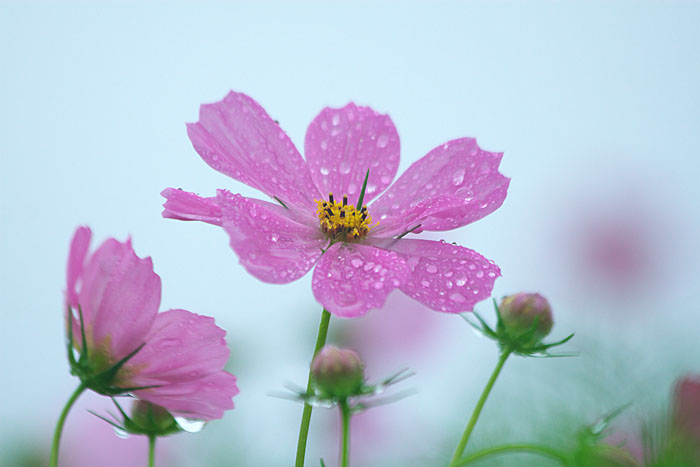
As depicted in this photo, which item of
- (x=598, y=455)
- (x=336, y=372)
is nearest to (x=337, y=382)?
(x=336, y=372)

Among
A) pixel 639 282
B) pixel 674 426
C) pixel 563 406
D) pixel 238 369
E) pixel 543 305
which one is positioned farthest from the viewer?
pixel 639 282

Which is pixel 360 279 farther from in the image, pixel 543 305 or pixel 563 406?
pixel 563 406

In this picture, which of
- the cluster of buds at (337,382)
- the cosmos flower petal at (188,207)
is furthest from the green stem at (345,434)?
the cosmos flower petal at (188,207)

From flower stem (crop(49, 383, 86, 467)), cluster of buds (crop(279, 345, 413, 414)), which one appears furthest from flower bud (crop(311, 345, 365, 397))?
flower stem (crop(49, 383, 86, 467))

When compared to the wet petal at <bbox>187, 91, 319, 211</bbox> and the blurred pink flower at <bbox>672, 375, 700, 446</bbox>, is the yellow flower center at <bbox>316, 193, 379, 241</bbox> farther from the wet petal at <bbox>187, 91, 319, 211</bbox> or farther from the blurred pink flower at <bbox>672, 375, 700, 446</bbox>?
the blurred pink flower at <bbox>672, 375, 700, 446</bbox>

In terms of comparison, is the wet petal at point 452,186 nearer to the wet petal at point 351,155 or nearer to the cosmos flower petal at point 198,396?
the wet petal at point 351,155

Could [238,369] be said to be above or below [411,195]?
below

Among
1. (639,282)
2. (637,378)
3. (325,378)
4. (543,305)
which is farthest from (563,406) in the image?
(639,282)
